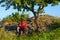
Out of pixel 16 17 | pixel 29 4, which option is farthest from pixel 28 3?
pixel 16 17

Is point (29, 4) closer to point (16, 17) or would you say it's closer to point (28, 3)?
point (28, 3)

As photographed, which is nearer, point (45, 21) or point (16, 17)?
point (45, 21)

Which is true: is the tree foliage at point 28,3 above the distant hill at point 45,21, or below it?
above

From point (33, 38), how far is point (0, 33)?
7.14 ft

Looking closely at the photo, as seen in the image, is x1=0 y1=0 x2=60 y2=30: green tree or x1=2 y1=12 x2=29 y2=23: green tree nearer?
x1=0 y1=0 x2=60 y2=30: green tree

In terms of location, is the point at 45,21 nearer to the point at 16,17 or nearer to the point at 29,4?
the point at 29,4

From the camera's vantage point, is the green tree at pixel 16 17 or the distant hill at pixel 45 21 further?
the green tree at pixel 16 17

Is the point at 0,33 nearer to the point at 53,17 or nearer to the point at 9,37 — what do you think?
the point at 9,37

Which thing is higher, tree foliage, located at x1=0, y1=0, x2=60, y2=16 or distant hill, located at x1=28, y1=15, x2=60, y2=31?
tree foliage, located at x1=0, y1=0, x2=60, y2=16

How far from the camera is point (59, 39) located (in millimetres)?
11516

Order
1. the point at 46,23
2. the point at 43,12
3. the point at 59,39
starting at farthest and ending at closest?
the point at 43,12
the point at 46,23
the point at 59,39

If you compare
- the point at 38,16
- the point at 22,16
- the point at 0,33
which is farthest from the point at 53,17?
the point at 0,33

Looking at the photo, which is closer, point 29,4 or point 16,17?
point 29,4

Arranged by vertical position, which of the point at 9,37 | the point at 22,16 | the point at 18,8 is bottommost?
the point at 22,16
